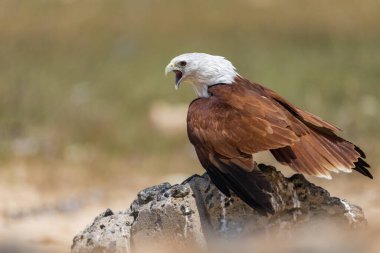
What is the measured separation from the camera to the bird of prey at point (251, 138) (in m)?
6.21

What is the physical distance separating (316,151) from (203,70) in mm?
1032

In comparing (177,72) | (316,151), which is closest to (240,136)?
(316,151)

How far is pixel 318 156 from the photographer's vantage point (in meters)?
6.41

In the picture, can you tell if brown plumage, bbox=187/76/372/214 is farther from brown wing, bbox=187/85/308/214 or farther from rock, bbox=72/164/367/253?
rock, bbox=72/164/367/253

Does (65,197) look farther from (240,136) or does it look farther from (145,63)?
(240,136)

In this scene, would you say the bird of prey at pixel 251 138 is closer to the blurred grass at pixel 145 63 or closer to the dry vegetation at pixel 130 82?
the dry vegetation at pixel 130 82

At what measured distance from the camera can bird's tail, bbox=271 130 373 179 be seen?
6355mm

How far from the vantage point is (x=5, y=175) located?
14109mm

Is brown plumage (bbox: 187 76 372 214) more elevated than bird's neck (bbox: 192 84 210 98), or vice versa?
bird's neck (bbox: 192 84 210 98)

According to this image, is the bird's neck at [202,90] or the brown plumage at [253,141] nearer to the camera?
the brown plumage at [253,141]

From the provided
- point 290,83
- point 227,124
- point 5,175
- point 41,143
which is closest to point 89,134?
point 41,143

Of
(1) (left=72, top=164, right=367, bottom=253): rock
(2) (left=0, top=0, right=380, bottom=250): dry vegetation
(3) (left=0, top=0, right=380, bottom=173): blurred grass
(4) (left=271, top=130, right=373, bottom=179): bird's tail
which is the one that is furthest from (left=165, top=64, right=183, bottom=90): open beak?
(3) (left=0, top=0, right=380, bottom=173): blurred grass

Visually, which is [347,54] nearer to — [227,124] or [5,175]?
[5,175]

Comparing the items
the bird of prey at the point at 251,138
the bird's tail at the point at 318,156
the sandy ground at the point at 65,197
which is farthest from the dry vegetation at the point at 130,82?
the bird's tail at the point at 318,156
